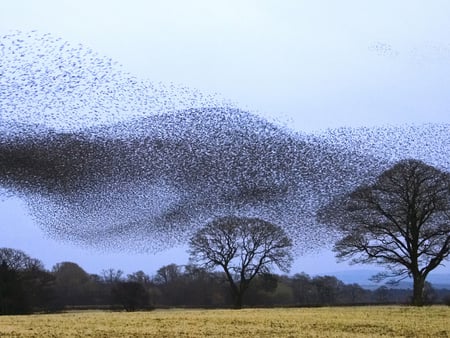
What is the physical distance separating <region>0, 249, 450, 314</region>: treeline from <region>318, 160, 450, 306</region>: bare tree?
2530 centimetres

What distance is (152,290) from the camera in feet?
349

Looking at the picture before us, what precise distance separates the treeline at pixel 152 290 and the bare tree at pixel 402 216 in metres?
25.3

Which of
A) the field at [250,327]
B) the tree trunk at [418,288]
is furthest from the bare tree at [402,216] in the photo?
the field at [250,327]

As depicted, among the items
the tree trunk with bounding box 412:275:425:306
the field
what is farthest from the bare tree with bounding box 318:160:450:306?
the field

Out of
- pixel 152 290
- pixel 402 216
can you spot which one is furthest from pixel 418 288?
pixel 152 290

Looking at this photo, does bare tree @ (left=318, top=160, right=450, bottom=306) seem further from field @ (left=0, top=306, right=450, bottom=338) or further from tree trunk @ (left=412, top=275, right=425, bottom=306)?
field @ (left=0, top=306, right=450, bottom=338)

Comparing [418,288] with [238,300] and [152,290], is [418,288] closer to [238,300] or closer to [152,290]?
[238,300]

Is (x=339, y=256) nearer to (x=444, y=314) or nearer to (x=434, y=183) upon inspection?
(x=434, y=183)

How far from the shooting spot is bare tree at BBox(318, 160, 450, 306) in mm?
47094

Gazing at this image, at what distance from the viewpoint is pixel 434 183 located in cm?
4725

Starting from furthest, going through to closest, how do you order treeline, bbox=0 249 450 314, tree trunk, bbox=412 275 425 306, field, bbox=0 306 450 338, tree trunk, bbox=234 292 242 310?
1. treeline, bbox=0 249 450 314
2. tree trunk, bbox=234 292 242 310
3. tree trunk, bbox=412 275 425 306
4. field, bbox=0 306 450 338

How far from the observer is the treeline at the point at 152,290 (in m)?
74.1

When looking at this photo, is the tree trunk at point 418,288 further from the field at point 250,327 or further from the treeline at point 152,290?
the treeline at point 152,290

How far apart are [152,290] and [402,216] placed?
6699 cm
